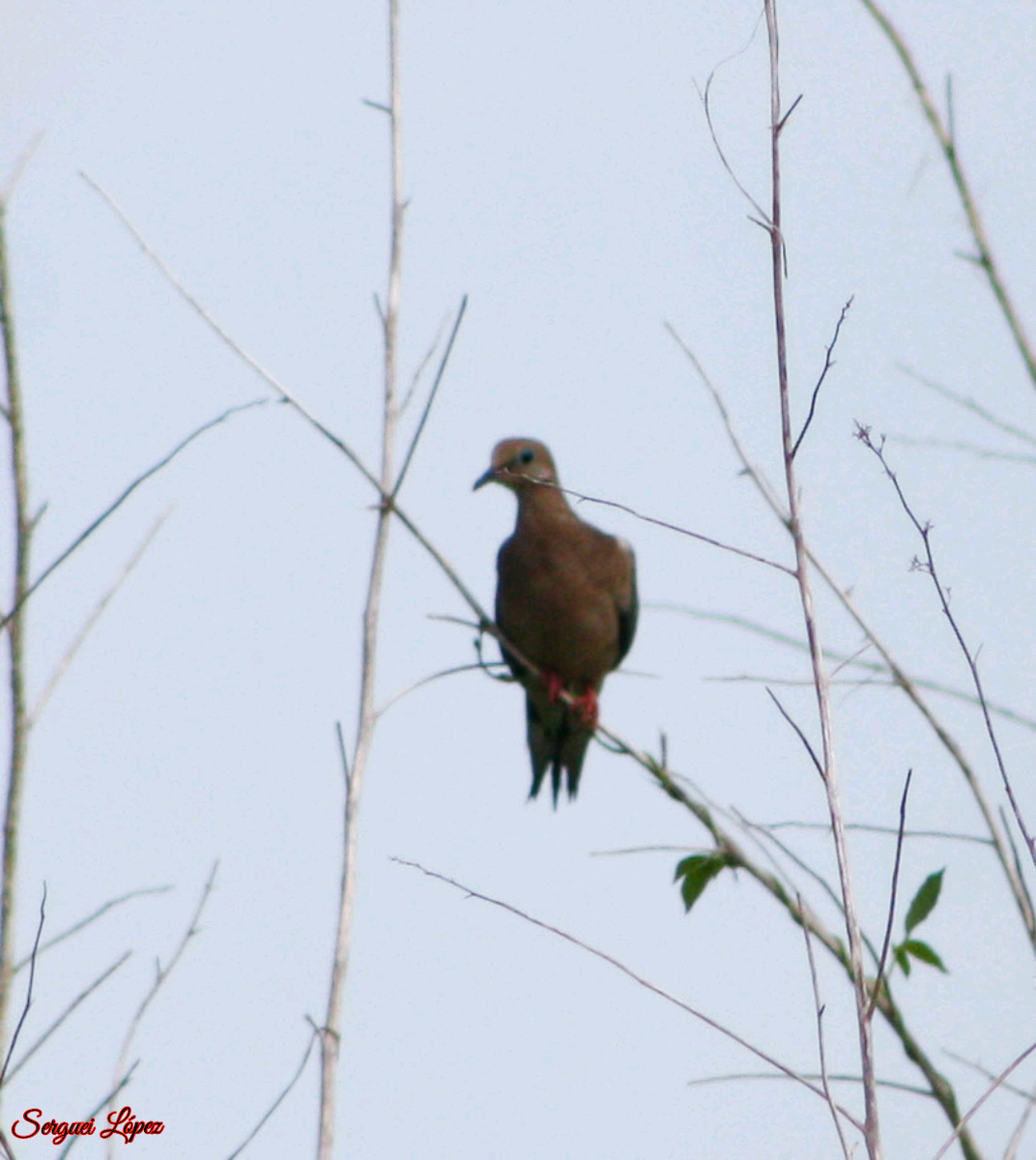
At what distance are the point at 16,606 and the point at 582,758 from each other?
15.8ft

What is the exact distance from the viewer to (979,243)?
8.11 feet

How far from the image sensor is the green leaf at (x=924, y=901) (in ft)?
10.9

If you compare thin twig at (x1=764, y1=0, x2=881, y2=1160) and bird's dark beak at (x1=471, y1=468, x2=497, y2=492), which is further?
bird's dark beak at (x1=471, y1=468, x2=497, y2=492)

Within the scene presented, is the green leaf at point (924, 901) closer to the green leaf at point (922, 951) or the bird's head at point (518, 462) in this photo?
the green leaf at point (922, 951)

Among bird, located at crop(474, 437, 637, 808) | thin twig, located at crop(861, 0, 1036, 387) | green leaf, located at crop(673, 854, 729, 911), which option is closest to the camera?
thin twig, located at crop(861, 0, 1036, 387)

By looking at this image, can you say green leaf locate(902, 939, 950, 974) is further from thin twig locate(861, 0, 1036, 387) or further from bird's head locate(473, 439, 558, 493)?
bird's head locate(473, 439, 558, 493)

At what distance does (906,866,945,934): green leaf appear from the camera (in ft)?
10.9

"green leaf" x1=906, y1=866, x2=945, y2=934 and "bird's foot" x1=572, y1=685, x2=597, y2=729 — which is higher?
"bird's foot" x1=572, y1=685, x2=597, y2=729

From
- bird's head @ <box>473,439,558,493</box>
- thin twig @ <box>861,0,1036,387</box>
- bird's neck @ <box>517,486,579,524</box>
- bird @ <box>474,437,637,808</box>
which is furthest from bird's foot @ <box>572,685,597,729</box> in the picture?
thin twig @ <box>861,0,1036,387</box>

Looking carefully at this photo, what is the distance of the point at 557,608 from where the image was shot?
6969 mm

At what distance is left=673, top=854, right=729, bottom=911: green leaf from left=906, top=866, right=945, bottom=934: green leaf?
16.3 inches

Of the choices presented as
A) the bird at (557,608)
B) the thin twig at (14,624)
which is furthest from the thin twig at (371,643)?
the bird at (557,608)

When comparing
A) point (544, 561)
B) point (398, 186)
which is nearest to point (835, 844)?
point (398, 186)

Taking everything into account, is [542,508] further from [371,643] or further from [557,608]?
[371,643]
